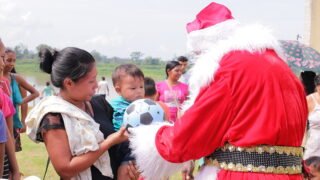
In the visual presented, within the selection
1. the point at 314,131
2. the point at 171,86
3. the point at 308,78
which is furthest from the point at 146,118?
the point at 171,86

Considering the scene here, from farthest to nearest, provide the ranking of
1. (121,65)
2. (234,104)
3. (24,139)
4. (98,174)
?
(24,139) < (121,65) < (98,174) < (234,104)

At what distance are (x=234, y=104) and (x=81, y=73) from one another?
0.92 meters

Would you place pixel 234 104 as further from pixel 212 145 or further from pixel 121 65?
pixel 121 65

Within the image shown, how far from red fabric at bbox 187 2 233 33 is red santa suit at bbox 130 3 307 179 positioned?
0.13 ft

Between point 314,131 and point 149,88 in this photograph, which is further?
Answer: point 149,88

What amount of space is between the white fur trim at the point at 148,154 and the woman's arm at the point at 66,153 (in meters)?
0.10

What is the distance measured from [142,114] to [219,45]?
2.27 ft

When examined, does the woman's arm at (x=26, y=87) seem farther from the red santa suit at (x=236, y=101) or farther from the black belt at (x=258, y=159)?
the black belt at (x=258, y=159)

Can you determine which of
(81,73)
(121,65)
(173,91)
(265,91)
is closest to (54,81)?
(81,73)

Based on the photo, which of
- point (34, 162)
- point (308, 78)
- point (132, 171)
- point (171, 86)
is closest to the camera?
point (132, 171)

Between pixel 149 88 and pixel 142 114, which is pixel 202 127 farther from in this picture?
pixel 149 88

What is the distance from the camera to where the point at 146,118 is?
11.1 feet

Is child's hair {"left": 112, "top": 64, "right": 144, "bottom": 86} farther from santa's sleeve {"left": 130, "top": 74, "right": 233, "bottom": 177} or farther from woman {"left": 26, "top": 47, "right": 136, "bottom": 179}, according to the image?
santa's sleeve {"left": 130, "top": 74, "right": 233, "bottom": 177}

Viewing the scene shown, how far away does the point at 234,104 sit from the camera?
9.31 feet
